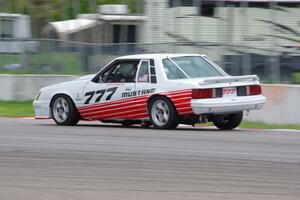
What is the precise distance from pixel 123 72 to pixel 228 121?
2.24 m

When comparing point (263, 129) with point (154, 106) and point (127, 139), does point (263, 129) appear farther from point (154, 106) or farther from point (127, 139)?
point (127, 139)

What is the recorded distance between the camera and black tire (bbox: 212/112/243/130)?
15.6m

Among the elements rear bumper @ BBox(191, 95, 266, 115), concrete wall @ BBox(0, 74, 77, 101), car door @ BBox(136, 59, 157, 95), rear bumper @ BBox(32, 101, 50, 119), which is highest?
car door @ BBox(136, 59, 157, 95)

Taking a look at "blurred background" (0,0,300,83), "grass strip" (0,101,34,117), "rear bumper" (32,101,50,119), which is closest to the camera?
"rear bumper" (32,101,50,119)

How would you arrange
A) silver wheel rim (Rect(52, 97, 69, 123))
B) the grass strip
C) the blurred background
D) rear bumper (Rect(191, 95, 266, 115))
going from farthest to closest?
1. the grass strip
2. the blurred background
3. silver wheel rim (Rect(52, 97, 69, 123))
4. rear bumper (Rect(191, 95, 266, 115))

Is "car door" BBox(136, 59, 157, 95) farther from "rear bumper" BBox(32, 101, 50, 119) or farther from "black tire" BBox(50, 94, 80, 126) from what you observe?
"rear bumper" BBox(32, 101, 50, 119)

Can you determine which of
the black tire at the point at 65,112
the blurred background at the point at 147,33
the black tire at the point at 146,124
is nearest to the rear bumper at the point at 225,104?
the black tire at the point at 146,124

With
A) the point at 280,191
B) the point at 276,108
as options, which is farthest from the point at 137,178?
the point at 276,108

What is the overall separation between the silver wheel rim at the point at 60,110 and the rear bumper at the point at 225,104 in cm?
312

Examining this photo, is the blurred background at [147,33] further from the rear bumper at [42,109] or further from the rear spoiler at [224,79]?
the rear bumper at [42,109]

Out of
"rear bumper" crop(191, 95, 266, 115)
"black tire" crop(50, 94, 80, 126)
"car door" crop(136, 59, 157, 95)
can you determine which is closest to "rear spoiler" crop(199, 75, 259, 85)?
"rear bumper" crop(191, 95, 266, 115)

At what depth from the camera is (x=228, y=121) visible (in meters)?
15.9

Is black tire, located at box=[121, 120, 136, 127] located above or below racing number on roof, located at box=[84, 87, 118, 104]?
below

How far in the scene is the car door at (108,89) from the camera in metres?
15.8
